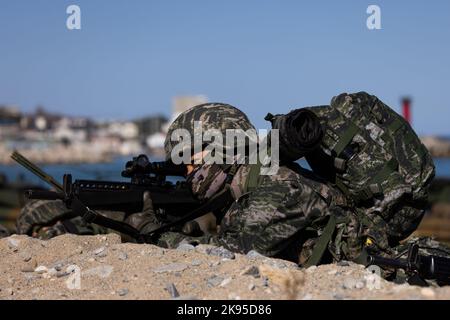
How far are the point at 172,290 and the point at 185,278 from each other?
28 cm

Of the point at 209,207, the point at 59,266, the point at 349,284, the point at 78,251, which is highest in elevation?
the point at 209,207

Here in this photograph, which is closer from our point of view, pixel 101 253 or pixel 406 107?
pixel 101 253

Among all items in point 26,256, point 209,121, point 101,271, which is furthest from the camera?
point 209,121

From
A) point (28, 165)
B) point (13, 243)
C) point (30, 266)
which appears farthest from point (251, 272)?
point (13, 243)

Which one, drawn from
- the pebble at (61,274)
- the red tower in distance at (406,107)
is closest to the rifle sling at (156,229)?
the pebble at (61,274)

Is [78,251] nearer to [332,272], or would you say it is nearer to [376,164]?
[332,272]

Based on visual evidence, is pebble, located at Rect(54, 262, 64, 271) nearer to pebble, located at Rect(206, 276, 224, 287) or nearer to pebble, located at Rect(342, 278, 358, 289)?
pebble, located at Rect(206, 276, 224, 287)

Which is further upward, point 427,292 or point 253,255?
point 427,292

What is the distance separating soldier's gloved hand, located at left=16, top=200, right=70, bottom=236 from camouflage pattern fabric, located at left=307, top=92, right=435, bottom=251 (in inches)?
122

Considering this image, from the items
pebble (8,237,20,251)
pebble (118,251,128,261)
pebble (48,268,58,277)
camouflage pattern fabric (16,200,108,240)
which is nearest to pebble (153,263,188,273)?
pebble (118,251,128,261)

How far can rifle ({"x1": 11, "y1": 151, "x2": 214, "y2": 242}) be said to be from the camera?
569 centimetres

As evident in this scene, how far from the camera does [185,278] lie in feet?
15.5

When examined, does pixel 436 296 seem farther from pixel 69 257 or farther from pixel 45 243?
pixel 45 243

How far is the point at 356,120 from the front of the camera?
5.95 m
